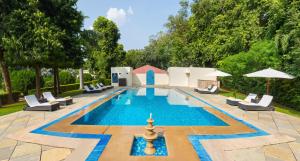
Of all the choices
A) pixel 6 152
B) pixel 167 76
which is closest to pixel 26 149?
pixel 6 152

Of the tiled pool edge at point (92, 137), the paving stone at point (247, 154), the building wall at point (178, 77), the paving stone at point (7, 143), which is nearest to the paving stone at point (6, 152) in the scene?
the paving stone at point (7, 143)

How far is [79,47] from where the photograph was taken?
59.7 ft

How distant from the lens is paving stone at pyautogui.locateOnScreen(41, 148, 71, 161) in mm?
5566

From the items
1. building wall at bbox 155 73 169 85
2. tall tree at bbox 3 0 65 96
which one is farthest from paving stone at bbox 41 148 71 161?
building wall at bbox 155 73 169 85

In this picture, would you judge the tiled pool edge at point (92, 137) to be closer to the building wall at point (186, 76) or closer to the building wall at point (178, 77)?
the building wall at point (186, 76)

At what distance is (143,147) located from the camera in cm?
659

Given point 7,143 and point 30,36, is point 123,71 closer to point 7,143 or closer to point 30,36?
point 30,36

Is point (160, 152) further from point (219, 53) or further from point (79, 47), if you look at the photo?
point (219, 53)

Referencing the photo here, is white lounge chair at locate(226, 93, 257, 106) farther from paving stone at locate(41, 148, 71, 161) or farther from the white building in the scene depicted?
paving stone at locate(41, 148, 71, 161)

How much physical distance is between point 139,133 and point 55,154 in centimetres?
288

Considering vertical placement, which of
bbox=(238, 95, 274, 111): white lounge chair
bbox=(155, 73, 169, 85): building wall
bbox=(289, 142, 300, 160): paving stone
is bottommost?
bbox=(289, 142, 300, 160): paving stone

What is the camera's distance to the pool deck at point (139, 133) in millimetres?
5711

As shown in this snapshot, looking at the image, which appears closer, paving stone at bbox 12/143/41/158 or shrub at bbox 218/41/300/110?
paving stone at bbox 12/143/41/158

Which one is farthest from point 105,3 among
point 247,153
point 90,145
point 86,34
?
point 247,153
